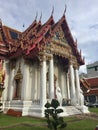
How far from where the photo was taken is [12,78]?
Result: 15.5 m

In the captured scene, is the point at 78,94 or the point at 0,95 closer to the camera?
the point at 0,95

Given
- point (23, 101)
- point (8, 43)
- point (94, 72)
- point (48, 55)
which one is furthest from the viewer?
point (94, 72)

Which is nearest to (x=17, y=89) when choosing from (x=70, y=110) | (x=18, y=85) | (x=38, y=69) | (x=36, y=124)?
(x=18, y=85)

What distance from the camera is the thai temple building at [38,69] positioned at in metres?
13.8

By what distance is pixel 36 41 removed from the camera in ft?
47.2

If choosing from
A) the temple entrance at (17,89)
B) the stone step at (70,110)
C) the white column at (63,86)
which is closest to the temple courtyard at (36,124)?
the stone step at (70,110)

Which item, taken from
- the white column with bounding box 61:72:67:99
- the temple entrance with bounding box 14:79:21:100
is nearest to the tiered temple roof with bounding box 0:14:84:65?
the temple entrance with bounding box 14:79:21:100

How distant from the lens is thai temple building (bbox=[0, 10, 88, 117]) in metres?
13.8

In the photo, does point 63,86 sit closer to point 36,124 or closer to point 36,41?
point 36,41

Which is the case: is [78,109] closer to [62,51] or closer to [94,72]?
[62,51]

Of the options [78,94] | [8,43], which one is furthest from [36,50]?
[78,94]

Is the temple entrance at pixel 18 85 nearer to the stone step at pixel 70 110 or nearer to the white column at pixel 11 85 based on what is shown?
the white column at pixel 11 85

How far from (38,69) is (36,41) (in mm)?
2781

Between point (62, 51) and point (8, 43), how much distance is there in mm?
5133
